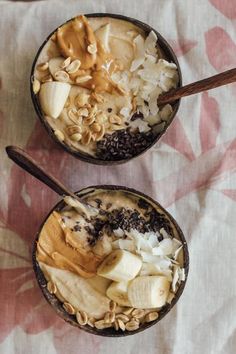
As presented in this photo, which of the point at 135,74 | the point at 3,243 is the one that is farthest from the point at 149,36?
the point at 3,243

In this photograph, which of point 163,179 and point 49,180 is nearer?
point 49,180

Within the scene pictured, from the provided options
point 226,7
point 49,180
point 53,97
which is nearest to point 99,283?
point 49,180

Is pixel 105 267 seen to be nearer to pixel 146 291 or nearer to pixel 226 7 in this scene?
pixel 146 291

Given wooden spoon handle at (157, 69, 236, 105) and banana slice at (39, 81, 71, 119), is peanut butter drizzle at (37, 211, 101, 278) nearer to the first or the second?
banana slice at (39, 81, 71, 119)

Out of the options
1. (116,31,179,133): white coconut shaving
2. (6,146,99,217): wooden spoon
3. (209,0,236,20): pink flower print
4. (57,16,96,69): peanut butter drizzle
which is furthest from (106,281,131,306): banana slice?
(209,0,236,20): pink flower print

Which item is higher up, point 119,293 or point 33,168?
point 33,168

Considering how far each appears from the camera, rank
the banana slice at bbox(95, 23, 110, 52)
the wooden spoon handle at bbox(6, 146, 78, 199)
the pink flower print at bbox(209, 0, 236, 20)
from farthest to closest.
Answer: the pink flower print at bbox(209, 0, 236, 20)
the banana slice at bbox(95, 23, 110, 52)
the wooden spoon handle at bbox(6, 146, 78, 199)

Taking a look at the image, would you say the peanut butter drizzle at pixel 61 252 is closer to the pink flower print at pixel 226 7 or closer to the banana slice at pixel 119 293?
the banana slice at pixel 119 293
